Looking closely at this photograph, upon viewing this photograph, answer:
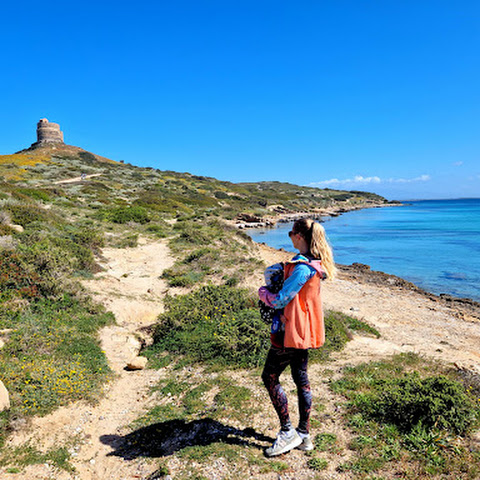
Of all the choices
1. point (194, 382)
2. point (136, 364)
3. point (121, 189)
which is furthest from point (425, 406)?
point (121, 189)

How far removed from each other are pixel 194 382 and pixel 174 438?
1.37 meters

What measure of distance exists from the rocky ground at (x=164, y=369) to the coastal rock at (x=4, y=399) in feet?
1.43

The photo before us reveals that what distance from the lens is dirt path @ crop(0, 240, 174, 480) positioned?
3.91 metres

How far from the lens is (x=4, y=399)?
4.54 metres

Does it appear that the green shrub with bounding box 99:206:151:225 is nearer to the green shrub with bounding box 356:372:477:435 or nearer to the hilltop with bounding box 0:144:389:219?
the hilltop with bounding box 0:144:389:219

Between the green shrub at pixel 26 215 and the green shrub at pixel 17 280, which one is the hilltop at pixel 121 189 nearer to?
the green shrub at pixel 26 215

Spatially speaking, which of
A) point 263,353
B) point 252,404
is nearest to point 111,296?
point 263,353

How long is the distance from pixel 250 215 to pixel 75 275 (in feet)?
125

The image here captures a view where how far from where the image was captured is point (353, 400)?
4645 mm

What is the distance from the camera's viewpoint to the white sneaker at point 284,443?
141 inches

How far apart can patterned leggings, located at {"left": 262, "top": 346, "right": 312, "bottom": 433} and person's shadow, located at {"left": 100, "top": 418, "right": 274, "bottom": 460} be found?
0.73m

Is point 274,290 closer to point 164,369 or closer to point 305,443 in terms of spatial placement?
point 305,443

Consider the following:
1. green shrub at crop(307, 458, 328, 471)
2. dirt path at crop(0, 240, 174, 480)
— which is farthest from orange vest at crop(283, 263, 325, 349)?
dirt path at crop(0, 240, 174, 480)

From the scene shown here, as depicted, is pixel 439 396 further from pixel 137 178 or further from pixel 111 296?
pixel 137 178
